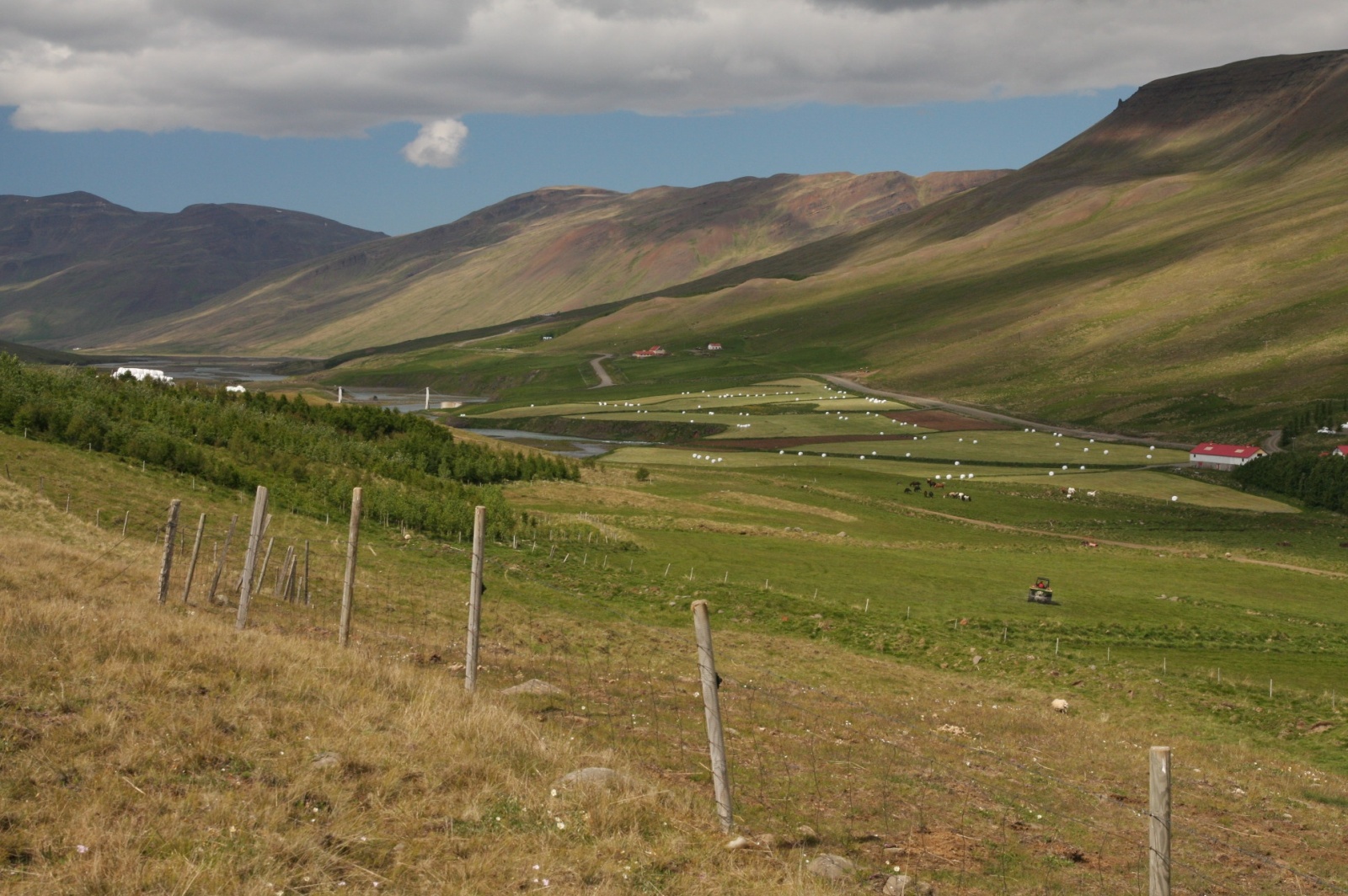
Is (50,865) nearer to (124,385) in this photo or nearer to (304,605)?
(304,605)

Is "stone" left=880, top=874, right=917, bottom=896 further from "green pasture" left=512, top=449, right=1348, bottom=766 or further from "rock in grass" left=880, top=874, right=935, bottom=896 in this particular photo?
"green pasture" left=512, top=449, right=1348, bottom=766

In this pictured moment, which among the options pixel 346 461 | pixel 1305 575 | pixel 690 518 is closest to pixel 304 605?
pixel 346 461

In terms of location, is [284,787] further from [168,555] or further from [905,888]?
[168,555]

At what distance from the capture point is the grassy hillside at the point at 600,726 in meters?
10.6

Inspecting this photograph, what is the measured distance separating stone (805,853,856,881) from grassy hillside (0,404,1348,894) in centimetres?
20

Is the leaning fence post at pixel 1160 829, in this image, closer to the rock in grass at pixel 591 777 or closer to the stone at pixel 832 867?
the stone at pixel 832 867

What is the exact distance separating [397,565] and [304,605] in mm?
10714

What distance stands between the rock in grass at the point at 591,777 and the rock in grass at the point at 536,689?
208 inches

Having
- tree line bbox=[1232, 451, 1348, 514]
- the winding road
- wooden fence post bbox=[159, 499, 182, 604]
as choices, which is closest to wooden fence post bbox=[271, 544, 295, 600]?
wooden fence post bbox=[159, 499, 182, 604]

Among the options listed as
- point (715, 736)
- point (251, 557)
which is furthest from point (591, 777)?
point (251, 557)

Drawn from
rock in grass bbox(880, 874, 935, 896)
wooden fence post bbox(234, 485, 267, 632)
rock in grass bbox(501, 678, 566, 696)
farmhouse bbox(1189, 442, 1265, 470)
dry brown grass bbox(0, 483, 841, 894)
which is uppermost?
wooden fence post bbox(234, 485, 267, 632)

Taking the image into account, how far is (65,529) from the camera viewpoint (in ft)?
103

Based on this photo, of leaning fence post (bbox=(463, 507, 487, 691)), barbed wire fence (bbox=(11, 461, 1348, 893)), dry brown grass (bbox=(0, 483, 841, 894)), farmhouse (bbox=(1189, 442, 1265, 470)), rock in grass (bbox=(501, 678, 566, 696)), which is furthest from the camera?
farmhouse (bbox=(1189, 442, 1265, 470))

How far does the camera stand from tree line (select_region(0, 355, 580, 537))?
4628 cm
